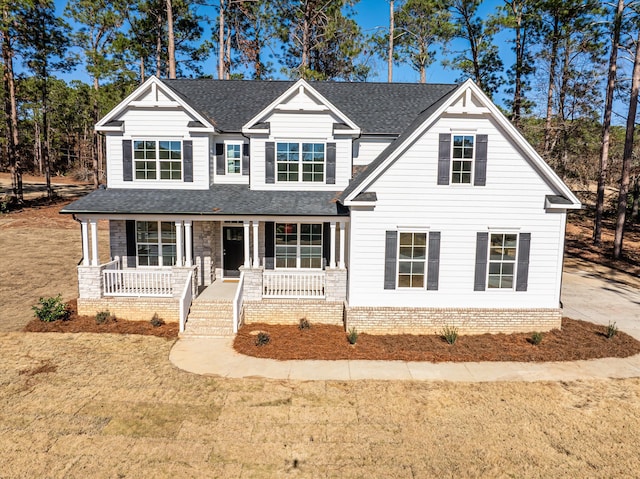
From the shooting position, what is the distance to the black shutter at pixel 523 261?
40.3 ft

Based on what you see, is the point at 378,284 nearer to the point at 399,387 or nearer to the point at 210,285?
the point at 399,387

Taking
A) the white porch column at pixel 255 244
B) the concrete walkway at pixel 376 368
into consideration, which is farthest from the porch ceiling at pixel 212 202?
the concrete walkway at pixel 376 368

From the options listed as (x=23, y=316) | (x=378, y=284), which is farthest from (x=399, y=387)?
(x=23, y=316)

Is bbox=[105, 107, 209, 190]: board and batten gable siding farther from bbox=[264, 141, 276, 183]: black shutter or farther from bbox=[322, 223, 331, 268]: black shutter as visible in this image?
bbox=[322, 223, 331, 268]: black shutter

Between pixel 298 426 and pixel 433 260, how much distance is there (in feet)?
22.5

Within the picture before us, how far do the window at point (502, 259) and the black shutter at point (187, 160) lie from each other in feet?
35.7

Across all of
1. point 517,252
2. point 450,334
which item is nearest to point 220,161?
point 450,334

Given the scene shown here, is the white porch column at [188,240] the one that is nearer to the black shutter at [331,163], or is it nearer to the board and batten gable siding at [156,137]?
the board and batten gable siding at [156,137]

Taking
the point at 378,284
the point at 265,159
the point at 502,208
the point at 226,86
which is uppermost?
the point at 226,86

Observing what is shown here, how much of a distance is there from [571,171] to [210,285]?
34.3 metres

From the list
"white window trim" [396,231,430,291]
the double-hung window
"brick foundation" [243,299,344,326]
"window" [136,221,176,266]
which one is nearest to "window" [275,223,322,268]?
"brick foundation" [243,299,344,326]

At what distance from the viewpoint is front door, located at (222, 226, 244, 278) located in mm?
15461

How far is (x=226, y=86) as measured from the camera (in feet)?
60.6

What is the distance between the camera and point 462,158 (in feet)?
39.9
